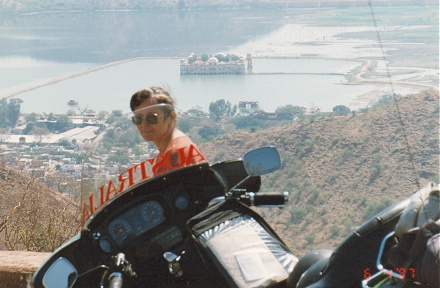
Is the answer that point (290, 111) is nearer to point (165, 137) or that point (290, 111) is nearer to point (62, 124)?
point (165, 137)


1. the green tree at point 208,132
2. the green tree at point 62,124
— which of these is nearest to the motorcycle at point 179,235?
the green tree at point 208,132

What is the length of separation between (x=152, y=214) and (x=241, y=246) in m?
0.38

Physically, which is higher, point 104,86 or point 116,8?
point 116,8

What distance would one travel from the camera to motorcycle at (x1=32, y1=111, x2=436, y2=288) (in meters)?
2.59

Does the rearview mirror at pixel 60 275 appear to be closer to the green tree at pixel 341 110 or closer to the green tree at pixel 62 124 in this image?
the green tree at pixel 341 110

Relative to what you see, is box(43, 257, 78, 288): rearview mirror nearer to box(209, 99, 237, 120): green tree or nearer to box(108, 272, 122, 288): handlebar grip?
box(108, 272, 122, 288): handlebar grip

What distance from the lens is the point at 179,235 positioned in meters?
2.80

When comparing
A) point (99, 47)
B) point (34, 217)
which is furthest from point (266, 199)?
point (99, 47)

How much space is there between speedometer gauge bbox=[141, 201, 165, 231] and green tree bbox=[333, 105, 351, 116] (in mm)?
684

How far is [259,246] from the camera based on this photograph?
2.63 metres

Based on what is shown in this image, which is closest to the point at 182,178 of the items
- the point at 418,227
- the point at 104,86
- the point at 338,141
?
the point at 338,141

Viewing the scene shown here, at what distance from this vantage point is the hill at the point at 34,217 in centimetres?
702

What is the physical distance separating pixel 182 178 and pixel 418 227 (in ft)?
3.43

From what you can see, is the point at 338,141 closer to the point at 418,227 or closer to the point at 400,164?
the point at 400,164
